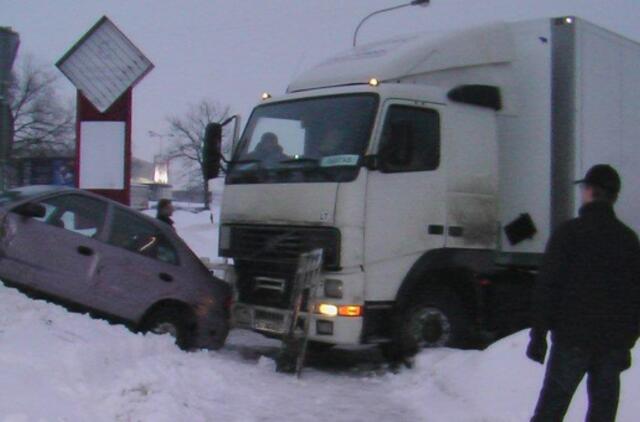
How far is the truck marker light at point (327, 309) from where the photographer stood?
27.2ft

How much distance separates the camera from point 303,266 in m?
8.34

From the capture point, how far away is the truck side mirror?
9508 millimetres

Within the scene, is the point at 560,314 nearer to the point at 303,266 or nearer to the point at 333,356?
the point at 303,266

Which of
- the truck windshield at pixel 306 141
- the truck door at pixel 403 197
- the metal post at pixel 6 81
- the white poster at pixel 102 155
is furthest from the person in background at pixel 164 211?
the truck door at pixel 403 197

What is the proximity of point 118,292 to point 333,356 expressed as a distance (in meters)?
3.27

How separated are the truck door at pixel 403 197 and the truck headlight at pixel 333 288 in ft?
0.95

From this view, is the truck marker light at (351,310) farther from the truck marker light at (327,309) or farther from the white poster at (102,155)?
the white poster at (102,155)

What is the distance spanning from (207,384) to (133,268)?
182 centimetres

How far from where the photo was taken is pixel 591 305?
15.7 feet

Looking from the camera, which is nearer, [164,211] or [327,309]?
[327,309]

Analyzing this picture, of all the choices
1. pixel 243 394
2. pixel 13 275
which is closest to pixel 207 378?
pixel 243 394

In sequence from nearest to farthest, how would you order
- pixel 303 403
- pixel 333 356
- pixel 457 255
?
pixel 303 403 → pixel 457 255 → pixel 333 356

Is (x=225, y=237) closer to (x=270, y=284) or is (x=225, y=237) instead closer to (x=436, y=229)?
(x=270, y=284)

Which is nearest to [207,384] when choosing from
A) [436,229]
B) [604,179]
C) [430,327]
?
[430,327]
